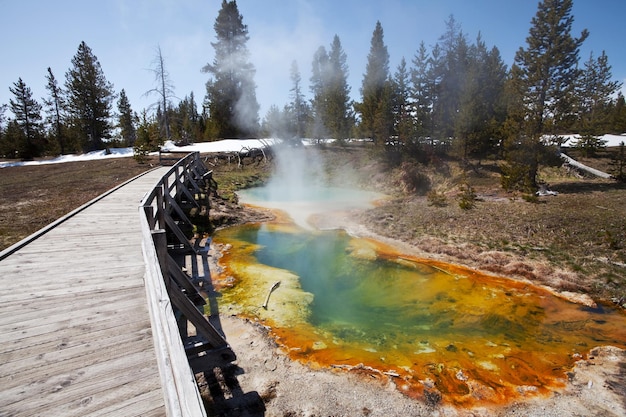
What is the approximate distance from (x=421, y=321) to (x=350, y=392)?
3.40m

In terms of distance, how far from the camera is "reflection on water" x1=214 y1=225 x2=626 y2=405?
629 cm

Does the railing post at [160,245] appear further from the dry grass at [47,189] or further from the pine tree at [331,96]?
the pine tree at [331,96]

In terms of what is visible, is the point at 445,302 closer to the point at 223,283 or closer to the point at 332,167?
the point at 223,283

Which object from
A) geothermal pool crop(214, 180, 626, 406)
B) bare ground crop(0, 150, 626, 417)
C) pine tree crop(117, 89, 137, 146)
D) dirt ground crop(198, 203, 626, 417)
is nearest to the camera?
dirt ground crop(198, 203, 626, 417)

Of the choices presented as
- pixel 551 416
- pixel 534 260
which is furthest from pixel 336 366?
pixel 534 260

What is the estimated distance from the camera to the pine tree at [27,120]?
36.4 m

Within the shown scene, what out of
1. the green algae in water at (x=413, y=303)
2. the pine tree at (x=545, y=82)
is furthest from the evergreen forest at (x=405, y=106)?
the green algae in water at (x=413, y=303)

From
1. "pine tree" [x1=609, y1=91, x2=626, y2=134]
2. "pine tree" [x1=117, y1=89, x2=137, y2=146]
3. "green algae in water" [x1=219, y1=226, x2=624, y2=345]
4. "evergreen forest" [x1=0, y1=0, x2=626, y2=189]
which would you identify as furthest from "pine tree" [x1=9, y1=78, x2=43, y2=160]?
"pine tree" [x1=609, y1=91, x2=626, y2=134]

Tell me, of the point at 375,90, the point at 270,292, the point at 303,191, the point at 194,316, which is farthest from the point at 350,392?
the point at 375,90

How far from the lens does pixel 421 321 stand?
8.25 m

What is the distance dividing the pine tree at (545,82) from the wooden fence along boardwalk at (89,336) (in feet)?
68.3

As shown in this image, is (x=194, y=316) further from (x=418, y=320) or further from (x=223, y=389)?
(x=418, y=320)

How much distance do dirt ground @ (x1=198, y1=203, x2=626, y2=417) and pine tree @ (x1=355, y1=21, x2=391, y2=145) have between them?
26.7 meters

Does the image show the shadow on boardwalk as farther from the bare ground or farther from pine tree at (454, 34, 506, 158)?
pine tree at (454, 34, 506, 158)
